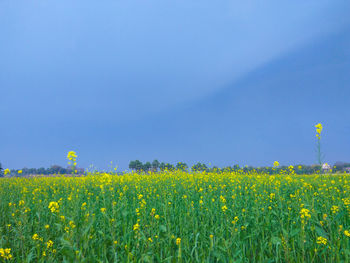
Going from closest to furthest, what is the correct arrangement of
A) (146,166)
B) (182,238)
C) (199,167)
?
1. (182,238)
2. (199,167)
3. (146,166)

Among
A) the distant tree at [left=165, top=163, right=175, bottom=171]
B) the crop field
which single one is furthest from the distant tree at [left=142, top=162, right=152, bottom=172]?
the crop field

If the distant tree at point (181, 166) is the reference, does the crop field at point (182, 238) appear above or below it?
below

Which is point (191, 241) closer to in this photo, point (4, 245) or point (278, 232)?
point (278, 232)

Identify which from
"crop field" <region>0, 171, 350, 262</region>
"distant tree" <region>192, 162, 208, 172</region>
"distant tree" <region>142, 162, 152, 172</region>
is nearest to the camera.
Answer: "crop field" <region>0, 171, 350, 262</region>

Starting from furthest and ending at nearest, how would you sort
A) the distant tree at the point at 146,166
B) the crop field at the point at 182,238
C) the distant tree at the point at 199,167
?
1. the distant tree at the point at 146,166
2. the distant tree at the point at 199,167
3. the crop field at the point at 182,238

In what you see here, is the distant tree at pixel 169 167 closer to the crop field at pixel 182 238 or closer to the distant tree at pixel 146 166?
the distant tree at pixel 146 166

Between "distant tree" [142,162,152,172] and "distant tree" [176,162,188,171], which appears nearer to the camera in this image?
"distant tree" [176,162,188,171]

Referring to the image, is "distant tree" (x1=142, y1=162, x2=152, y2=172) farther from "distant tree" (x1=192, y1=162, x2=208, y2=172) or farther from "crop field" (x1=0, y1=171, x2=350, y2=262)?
"crop field" (x1=0, y1=171, x2=350, y2=262)

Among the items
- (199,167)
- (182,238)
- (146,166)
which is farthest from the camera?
(146,166)

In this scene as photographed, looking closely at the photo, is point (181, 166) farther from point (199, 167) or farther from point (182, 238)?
point (182, 238)

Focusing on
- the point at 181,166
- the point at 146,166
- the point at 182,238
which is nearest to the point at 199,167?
the point at 181,166

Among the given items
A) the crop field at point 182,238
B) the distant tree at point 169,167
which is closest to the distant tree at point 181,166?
the distant tree at point 169,167

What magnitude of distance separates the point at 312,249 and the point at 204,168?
1093cm

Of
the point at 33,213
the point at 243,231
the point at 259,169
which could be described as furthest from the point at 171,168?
the point at 243,231
